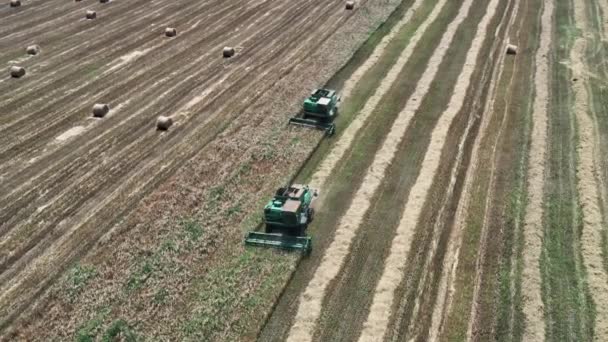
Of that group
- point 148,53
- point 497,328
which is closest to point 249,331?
point 497,328

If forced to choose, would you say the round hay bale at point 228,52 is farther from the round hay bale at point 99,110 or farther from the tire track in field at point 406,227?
the tire track in field at point 406,227

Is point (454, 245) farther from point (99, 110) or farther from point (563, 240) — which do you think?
point (99, 110)

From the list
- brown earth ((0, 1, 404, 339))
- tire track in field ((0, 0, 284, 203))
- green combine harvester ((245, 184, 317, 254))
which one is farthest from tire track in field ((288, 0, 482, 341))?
tire track in field ((0, 0, 284, 203))

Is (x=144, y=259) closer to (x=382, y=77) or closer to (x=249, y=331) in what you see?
(x=249, y=331)

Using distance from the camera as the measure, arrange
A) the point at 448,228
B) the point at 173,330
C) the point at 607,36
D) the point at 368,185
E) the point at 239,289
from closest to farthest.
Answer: the point at 173,330, the point at 239,289, the point at 448,228, the point at 368,185, the point at 607,36

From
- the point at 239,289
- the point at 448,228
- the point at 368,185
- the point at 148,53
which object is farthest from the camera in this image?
the point at 148,53

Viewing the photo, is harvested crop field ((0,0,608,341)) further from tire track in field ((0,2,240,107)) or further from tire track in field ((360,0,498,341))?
tire track in field ((0,2,240,107))
